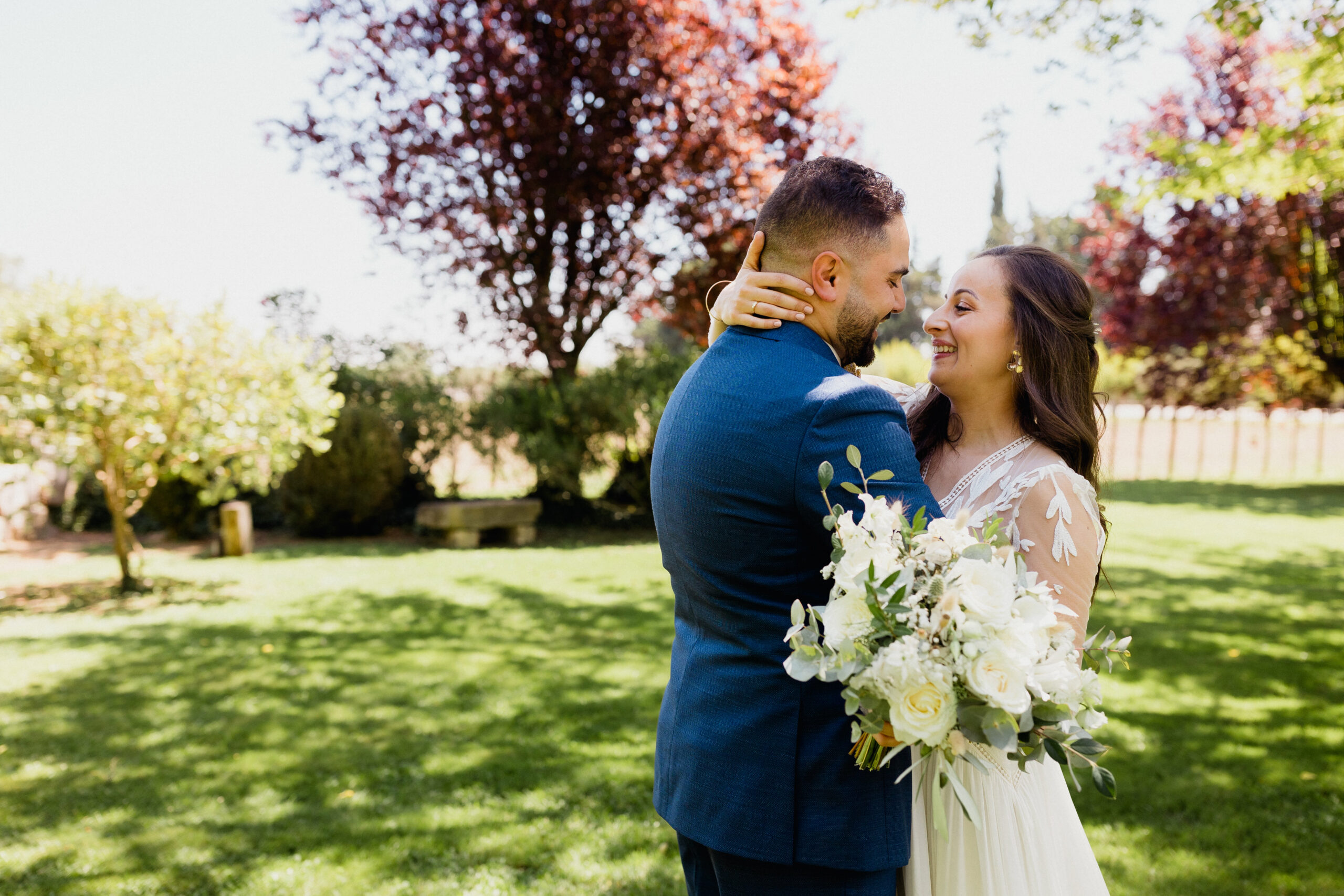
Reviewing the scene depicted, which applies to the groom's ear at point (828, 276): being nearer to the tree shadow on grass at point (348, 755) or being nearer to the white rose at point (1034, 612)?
the white rose at point (1034, 612)

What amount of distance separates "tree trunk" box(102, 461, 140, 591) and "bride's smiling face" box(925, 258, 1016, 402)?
29.8 feet

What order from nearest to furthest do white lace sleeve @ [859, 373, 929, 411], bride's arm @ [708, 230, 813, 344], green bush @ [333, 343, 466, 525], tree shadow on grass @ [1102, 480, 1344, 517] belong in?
bride's arm @ [708, 230, 813, 344]
white lace sleeve @ [859, 373, 929, 411]
green bush @ [333, 343, 466, 525]
tree shadow on grass @ [1102, 480, 1344, 517]

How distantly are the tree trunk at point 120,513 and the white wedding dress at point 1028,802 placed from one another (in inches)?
365

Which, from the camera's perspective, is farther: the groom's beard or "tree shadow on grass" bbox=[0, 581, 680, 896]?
"tree shadow on grass" bbox=[0, 581, 680, 896]

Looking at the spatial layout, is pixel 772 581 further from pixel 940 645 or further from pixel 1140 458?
pixel 1140 458

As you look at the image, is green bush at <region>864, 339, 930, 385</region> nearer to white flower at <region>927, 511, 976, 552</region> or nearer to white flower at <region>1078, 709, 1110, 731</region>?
white flower at <region>1078, 709, 1110, 731</region>

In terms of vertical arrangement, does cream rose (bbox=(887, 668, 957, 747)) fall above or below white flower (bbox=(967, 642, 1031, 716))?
below

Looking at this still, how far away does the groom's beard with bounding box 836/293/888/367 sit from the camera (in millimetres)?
2172

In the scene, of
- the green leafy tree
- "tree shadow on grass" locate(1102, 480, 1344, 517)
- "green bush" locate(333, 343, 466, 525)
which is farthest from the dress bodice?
"tree shadow on grass" locate(1102, 480, 1344, 517)

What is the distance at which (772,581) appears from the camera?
6.31ft

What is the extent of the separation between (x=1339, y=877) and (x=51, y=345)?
10.1m

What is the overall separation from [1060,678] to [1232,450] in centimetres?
2811

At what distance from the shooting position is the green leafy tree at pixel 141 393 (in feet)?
27.9

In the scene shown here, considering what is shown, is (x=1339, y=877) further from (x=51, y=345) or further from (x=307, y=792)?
(x=51, y=345)
